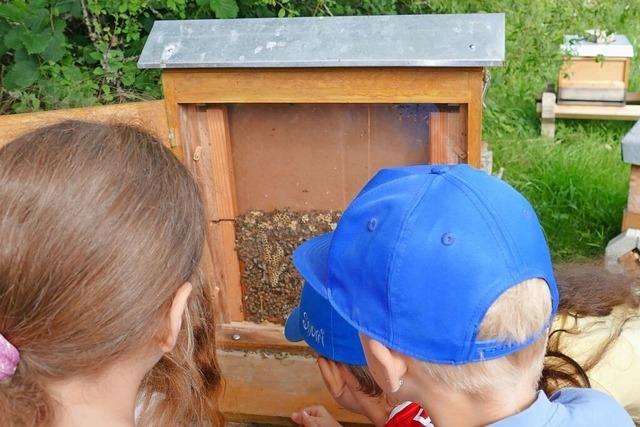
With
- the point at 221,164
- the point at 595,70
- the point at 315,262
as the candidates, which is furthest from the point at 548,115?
the point at 315,262

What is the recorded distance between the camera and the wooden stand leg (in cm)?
448

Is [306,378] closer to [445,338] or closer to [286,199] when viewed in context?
[286,199]

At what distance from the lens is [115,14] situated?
249 centimetres

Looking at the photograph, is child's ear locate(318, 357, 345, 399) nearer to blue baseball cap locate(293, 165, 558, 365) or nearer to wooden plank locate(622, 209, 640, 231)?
blue baseball cap locate(293, 165, 558, 365)

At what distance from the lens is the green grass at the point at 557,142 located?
3156 mm

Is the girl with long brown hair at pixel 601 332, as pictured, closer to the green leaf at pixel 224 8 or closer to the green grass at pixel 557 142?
the green leaf at pixel 224 8

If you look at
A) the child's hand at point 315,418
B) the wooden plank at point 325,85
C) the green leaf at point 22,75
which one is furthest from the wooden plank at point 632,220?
the green leaf at point 22,75

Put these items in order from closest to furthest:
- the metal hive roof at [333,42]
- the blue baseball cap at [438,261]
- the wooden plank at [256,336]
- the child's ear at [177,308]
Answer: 1. the blue baseball cap at [438,261]
2. the child's ear at [177,308]
3. the metal hive roof at [333,42]
4. the wooden plank at [256,336]

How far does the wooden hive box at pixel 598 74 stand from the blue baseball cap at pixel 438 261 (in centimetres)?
361

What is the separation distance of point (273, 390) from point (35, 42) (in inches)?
50.3

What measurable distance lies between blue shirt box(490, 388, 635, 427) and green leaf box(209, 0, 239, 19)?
175 cm

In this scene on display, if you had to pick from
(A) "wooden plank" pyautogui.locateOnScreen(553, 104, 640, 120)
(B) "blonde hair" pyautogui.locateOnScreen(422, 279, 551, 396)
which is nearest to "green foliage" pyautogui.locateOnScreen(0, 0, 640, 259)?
(A) "wooden plank" pyautogui.locateOnScreen(553, 104, 640, 120)

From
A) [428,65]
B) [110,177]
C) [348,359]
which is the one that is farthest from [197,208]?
[428,65]

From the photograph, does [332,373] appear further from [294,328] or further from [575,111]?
[575,111]
